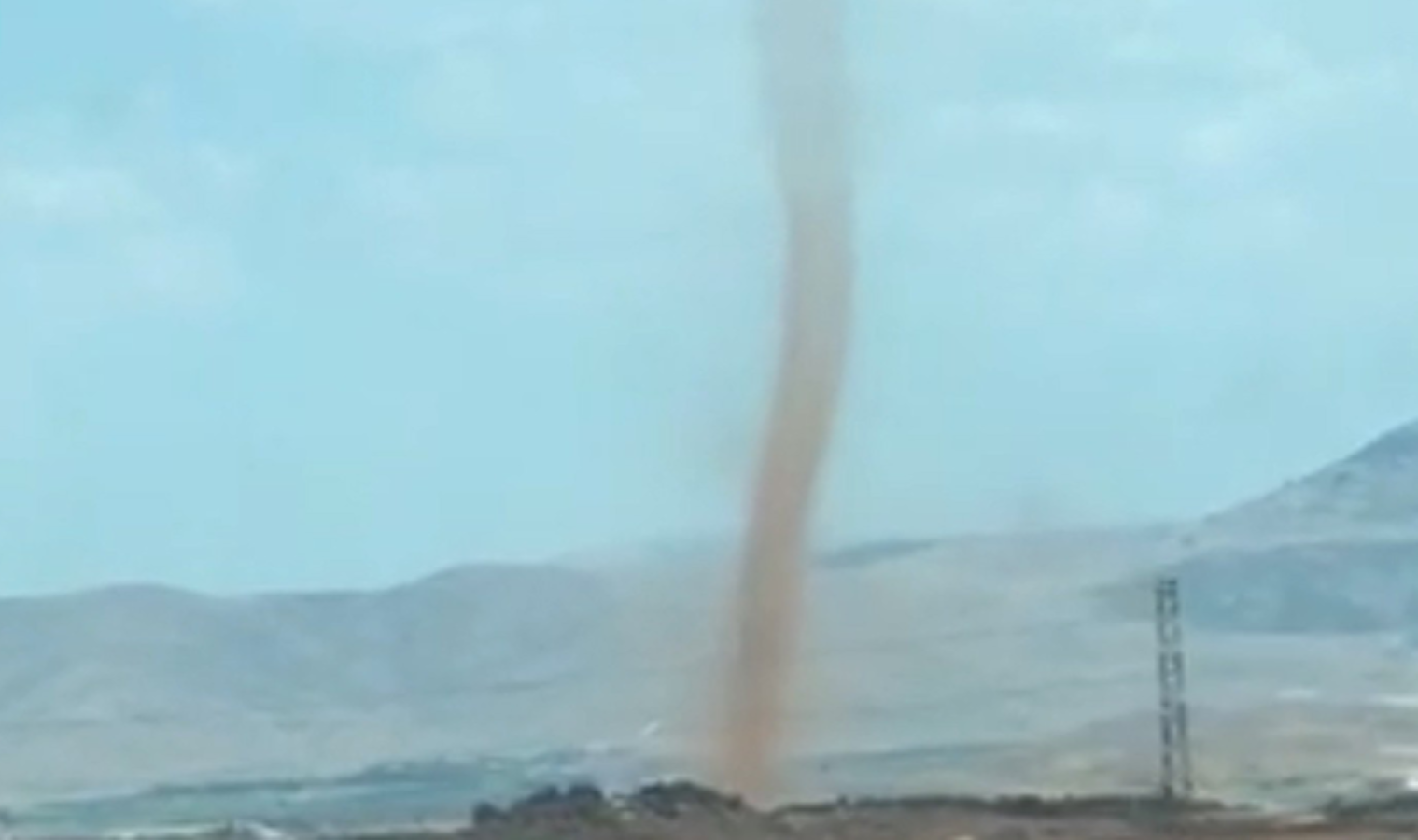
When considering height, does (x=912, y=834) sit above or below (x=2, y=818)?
below

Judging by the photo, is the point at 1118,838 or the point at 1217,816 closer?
the point at 1118,838

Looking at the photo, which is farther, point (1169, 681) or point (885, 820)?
point (1169, 681)

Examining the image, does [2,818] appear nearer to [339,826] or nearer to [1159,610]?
[339,826]

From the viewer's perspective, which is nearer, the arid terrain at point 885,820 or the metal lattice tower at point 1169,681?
the arid terrain at point 885,820

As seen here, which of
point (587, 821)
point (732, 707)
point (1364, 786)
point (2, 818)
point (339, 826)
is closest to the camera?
point (587, 821)

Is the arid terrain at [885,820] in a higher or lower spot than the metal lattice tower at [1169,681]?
lower

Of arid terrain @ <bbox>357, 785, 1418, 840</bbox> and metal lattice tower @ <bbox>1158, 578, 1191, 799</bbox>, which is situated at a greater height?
metal lattice tower @ <bbox>1158, 578, 1191, 799</bbox>

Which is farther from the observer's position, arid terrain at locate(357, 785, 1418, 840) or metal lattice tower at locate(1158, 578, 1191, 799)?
metal lattice tower at locate(1158, 578, 1191, 799)

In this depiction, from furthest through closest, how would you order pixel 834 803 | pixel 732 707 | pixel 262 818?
pixel 262 818
pixel 834 803
pixel 732 707

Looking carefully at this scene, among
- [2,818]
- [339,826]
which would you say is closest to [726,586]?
[339,826]

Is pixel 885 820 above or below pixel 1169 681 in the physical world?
below
